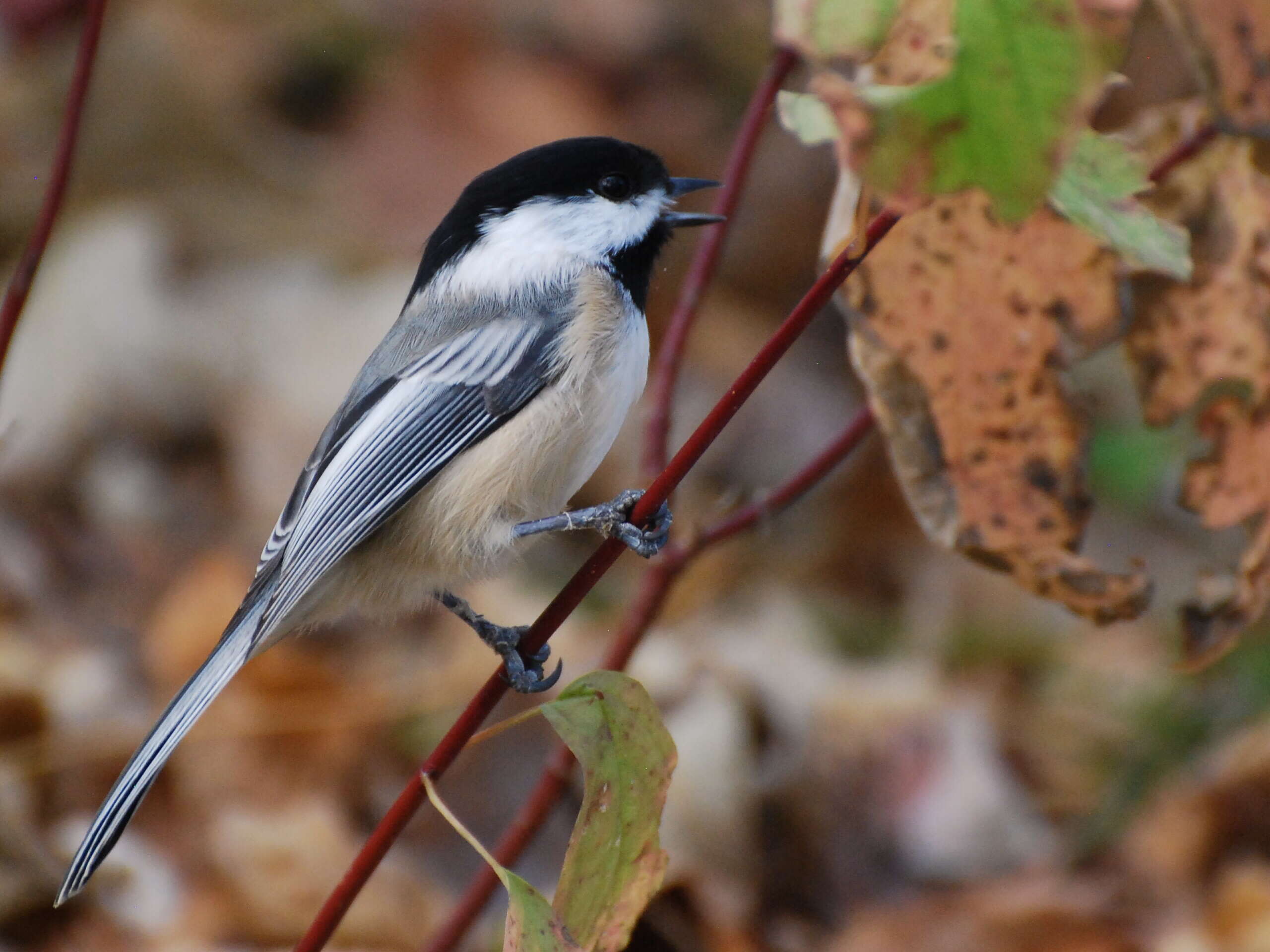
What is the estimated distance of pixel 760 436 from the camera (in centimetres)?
316

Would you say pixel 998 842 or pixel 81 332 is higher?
pixel 81 332

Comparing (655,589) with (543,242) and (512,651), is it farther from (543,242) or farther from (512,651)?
(543,242)

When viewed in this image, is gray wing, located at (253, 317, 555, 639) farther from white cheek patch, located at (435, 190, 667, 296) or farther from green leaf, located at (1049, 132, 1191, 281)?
green leaf, located at (1049, 132, 1191, 281)

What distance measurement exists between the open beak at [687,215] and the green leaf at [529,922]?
0.71 meters

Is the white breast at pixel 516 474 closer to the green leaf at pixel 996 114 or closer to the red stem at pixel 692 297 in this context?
the red stem at pixel 692 297

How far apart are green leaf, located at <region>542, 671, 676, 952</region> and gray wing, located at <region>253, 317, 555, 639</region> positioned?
0.48 m

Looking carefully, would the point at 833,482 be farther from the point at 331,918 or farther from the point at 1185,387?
the point at 331,918

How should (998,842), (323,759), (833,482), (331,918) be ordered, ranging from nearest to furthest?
(331,918) → (998,842) → (323,759) → (833,482)

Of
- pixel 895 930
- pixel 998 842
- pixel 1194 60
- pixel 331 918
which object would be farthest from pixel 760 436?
pixel 331 918

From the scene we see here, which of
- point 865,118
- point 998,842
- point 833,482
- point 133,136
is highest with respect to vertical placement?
point 865,118

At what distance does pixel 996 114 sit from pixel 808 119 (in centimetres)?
11

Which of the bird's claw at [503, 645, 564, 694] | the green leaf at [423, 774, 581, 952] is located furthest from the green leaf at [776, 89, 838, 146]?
the bird's claw at [503, 645, 564, 694]

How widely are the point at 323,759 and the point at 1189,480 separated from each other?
1.28 metres

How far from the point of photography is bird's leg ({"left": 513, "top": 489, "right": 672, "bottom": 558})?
3.55 ft
